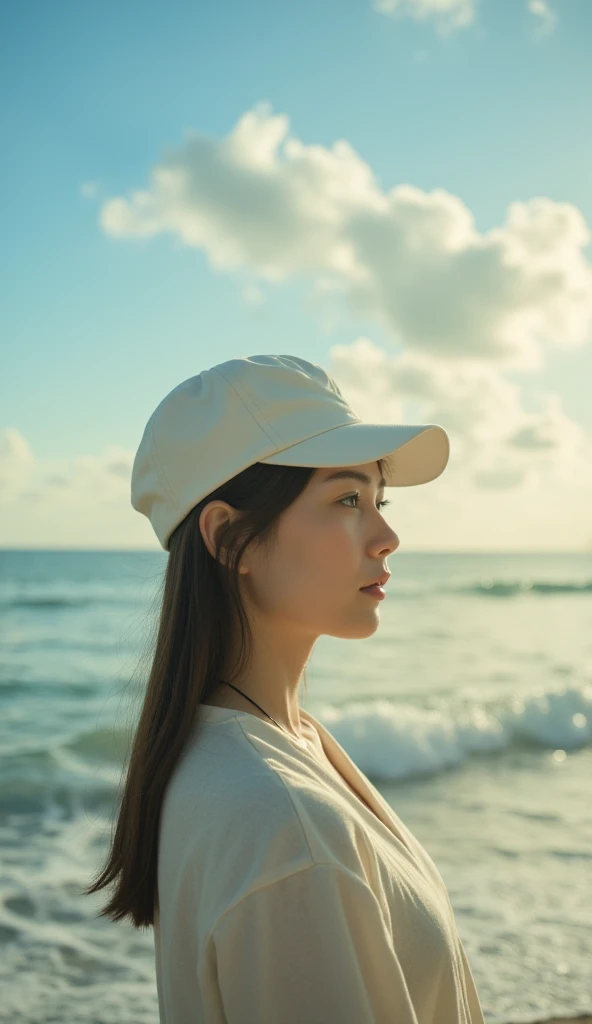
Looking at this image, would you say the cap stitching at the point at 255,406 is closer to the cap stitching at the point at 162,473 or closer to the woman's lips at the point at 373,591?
the cap stitching at the point at 162,473

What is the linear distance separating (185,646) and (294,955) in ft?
2.21

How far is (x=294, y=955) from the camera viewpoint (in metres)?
1.14

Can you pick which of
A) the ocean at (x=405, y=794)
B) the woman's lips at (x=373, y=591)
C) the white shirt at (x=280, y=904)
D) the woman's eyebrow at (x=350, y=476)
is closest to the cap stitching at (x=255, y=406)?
the woman's eyebrow at (x=350, y=476)

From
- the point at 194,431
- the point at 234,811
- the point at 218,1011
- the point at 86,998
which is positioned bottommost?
the point at 86,998

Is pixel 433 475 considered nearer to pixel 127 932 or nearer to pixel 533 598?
pixel 127 932

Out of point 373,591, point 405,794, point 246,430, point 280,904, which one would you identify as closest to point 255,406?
point 246,430

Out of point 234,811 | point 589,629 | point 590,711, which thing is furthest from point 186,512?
point 589,629

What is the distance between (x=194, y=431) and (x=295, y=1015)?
40.3 inches

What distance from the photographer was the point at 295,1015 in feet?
3.75

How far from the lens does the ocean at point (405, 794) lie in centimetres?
460

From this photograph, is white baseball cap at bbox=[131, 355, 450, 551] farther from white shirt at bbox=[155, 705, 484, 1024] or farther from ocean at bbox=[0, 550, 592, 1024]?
ocean at bbox=[0, 550, 592, 1024]

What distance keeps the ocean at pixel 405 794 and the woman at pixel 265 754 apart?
47 cm

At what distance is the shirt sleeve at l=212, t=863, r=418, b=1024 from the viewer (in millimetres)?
1140

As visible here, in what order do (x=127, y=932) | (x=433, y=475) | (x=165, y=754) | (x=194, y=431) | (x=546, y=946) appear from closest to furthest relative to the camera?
(x=165, y=754)
(x=194, y=431)
(x=433, y=475)
(x=546, y=946)
(x=127, y=932)
